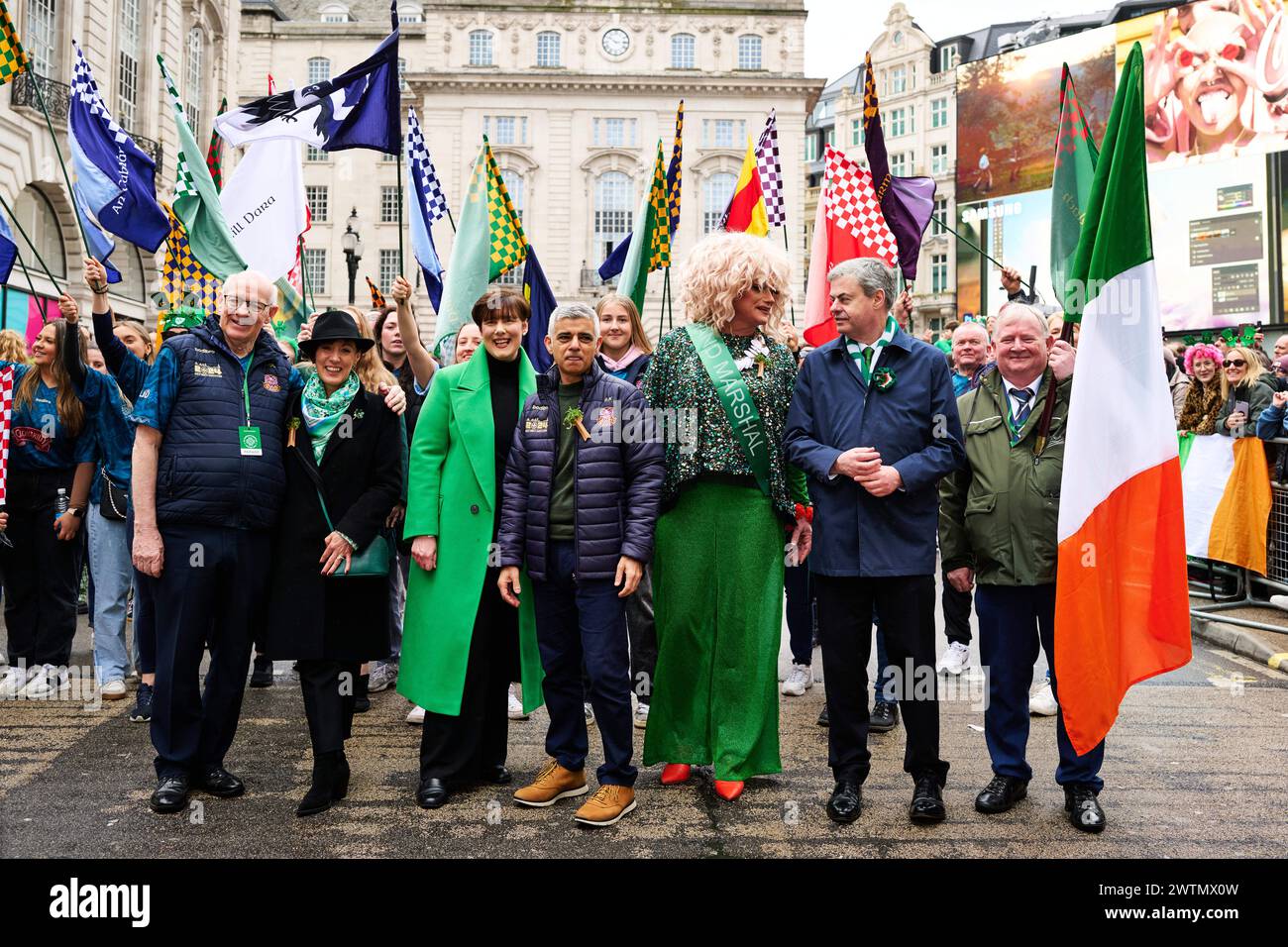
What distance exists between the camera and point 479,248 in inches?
294

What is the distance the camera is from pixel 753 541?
4.81 m

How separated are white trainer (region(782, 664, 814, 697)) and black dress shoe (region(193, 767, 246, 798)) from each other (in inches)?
131

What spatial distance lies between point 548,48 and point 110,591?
180 ft

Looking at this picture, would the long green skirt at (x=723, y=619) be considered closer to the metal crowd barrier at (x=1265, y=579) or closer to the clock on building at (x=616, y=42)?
the metal crowd barrier at (x=1265, y=579)

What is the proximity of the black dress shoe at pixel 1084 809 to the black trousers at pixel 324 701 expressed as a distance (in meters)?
3.09

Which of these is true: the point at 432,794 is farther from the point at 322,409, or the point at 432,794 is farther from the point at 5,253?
the point at 5,253

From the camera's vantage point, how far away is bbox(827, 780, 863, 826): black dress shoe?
4.45 m

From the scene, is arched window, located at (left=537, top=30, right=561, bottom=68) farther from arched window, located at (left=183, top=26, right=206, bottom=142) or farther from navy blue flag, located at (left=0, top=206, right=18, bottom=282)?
navy blue flag, located at (left=0, top=206, right=18, bottom=282)

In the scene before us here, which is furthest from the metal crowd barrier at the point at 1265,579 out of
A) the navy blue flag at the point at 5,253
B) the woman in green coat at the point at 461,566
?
the navy blue flag at the point at 5,253

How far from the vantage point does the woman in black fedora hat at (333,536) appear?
4758 mm

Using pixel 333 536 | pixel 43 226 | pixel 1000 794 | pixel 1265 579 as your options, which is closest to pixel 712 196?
pixel 43 226

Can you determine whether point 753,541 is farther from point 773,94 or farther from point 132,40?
point 773,94

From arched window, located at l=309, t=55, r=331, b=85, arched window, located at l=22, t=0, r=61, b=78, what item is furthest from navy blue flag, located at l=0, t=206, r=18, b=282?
arched window, located at l=309, t=55, r=331, b=85
